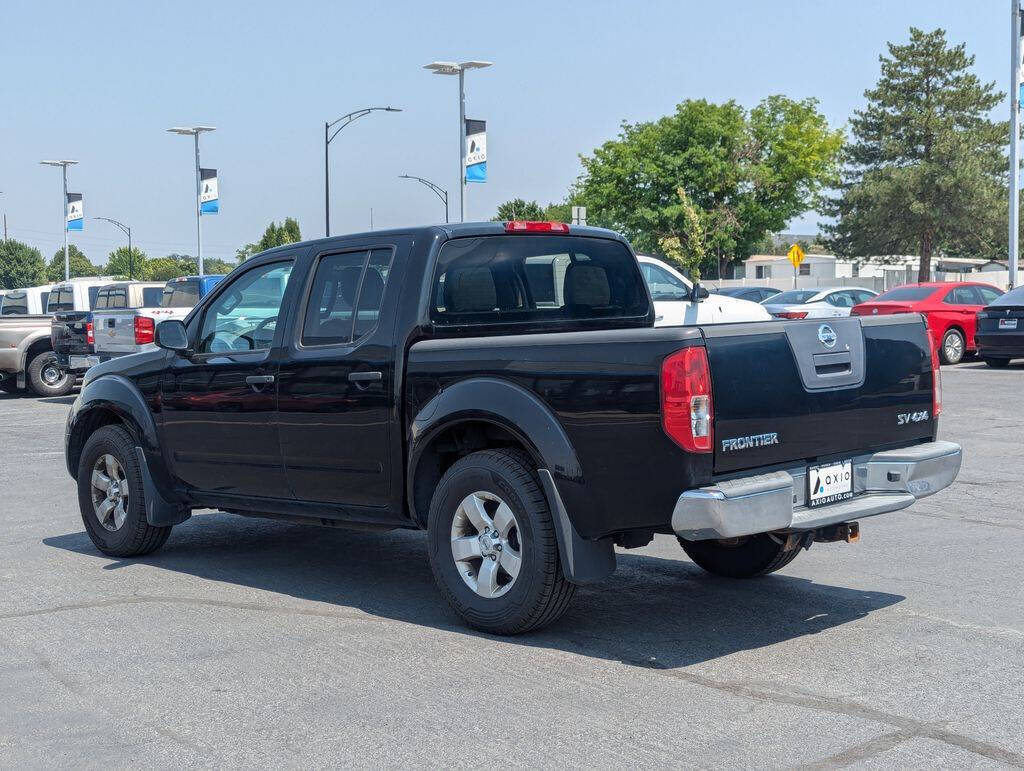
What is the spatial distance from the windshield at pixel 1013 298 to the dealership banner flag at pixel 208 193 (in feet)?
125

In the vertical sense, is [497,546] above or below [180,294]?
below

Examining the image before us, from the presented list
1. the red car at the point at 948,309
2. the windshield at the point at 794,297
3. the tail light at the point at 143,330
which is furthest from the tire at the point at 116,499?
the windshield at the point at 794,297

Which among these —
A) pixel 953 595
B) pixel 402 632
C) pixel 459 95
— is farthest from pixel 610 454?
pixel 459 95

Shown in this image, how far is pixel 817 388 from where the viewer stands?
546 centimetres

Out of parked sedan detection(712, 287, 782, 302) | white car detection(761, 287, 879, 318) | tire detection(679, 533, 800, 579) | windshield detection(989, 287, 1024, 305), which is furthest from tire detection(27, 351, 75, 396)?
parked sedan detection(712, 287, 782, 302)

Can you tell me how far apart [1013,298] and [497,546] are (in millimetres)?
18180

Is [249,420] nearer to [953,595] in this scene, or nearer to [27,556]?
[27,556]

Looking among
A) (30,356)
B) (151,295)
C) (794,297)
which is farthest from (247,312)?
(794,297)

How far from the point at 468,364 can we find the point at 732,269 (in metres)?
74.4

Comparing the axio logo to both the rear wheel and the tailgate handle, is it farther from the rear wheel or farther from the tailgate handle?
the rear wheel

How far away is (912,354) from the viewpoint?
19.6 ft

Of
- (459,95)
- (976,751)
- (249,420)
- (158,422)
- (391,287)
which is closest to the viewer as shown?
(976,751)

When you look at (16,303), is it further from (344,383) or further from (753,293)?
(344,383)

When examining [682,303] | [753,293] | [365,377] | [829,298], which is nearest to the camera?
[365,377]
